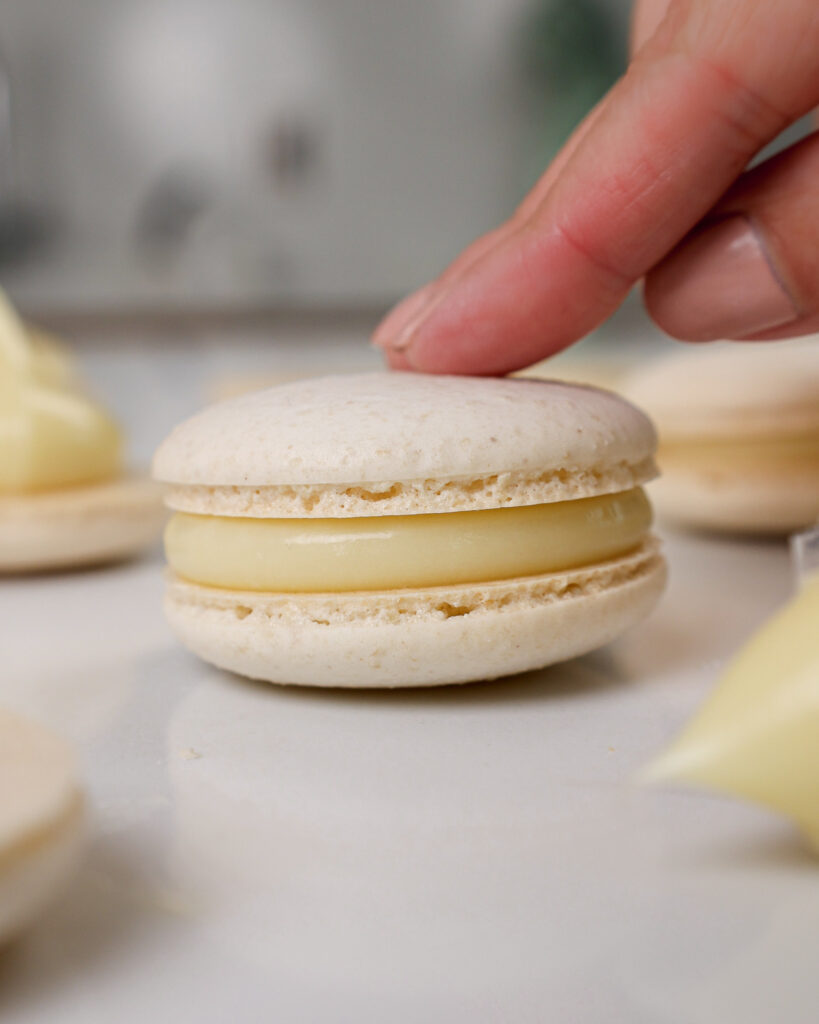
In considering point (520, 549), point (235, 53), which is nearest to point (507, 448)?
point (520, 549)

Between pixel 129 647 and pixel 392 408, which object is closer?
pixel 392 408

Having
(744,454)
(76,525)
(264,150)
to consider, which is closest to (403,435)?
(76,525)

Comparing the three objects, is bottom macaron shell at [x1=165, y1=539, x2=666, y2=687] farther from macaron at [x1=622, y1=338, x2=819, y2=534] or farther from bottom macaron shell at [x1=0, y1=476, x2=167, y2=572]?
macaron at [x1=622, y1=338, x2=819, y2=534]

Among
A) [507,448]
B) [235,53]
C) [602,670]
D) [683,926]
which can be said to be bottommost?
[683,926]

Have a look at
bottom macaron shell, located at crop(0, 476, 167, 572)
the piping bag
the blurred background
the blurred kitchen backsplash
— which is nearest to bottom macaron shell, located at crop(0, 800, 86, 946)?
the piping bag

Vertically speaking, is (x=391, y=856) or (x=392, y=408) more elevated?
(x=392, y=408)

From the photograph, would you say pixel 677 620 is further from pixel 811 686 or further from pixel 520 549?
pixel 811 686

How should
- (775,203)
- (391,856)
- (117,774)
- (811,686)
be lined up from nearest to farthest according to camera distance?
1. (811,686)
2. (391,856)
3. (117,774)
4. (775,203)
